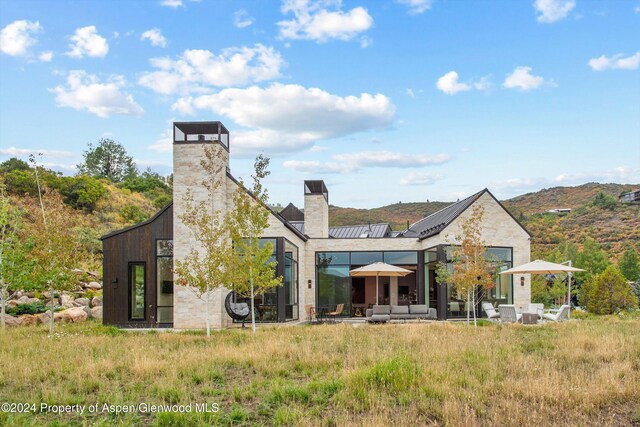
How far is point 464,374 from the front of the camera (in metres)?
8.44

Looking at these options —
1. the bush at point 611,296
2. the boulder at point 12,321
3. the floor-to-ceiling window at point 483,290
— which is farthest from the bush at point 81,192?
the bush at point 611,296

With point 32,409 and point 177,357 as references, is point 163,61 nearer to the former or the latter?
point 177,357

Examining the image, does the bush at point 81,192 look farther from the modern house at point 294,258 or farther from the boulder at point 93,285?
the modern house at point 294,258

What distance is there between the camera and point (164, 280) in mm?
19359

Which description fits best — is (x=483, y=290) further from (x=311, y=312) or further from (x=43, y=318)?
(x=43, y=318)

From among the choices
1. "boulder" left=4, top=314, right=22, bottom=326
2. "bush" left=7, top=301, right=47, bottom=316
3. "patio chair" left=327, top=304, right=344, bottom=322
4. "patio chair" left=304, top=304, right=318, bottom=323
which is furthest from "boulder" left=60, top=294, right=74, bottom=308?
"patio chair" left=327, top=304, right=344, bottom=322

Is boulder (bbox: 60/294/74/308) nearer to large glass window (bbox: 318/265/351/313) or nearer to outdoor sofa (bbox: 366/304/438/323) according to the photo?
large glass window (bbox: 318/265/351/313)

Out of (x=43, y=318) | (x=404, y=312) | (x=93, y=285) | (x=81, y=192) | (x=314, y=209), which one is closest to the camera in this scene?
(x=43, y=318)

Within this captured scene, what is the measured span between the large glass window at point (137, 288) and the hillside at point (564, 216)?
2574 centimetres

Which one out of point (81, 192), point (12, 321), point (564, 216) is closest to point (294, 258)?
point (12, 321)

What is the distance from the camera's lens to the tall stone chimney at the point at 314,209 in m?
27.2

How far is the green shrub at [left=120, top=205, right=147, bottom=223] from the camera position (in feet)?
128

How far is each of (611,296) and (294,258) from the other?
12684mm

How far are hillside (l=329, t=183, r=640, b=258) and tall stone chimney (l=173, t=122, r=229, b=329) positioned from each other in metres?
24.6
